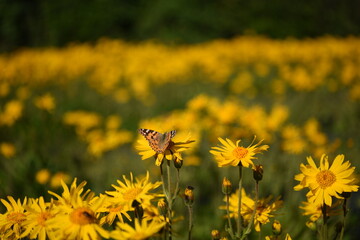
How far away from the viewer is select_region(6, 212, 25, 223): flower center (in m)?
1.15

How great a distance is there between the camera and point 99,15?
1141 cm

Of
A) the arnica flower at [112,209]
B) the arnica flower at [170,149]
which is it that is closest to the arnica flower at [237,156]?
the arnica flower at [170,149]

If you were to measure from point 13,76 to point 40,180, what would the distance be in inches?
143

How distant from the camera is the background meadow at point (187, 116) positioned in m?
2.67

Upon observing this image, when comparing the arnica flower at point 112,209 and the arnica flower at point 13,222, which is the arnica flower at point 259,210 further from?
the arnica flower at point 13,222

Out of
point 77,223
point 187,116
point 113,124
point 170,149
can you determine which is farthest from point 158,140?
point 113,124

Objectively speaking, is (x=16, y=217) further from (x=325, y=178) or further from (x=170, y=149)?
(x=325, y=178)

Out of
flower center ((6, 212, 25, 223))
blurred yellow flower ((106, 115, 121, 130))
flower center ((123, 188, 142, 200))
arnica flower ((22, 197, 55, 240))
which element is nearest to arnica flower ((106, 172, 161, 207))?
flower center ((123, 188, 142, 200))

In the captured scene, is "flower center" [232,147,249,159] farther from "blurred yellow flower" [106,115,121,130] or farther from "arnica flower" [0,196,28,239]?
"blurred yellow flower" [106,115,121,130]

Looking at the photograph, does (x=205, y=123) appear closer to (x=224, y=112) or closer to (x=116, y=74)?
(x=224, y=112)

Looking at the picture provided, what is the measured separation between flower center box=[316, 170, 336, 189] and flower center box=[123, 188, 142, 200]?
67 centimetres

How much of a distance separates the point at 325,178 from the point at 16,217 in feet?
3.77

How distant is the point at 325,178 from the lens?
117 centimetres

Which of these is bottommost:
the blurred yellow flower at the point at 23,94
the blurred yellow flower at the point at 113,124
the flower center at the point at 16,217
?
the flower center at the point at 16,217
